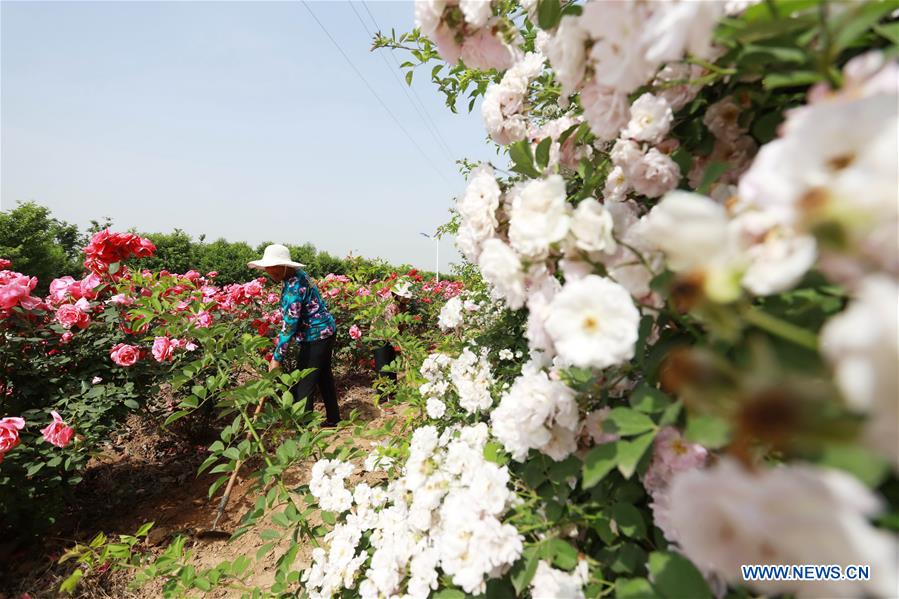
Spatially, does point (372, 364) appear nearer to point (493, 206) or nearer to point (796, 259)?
point (493, 206)

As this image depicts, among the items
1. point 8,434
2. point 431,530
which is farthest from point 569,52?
point 8,434

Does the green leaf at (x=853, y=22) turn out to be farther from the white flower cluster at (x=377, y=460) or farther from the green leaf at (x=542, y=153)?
the white flower cluster at (x=377, y=460)

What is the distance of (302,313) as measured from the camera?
405 centimetres

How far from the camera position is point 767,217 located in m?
0.40

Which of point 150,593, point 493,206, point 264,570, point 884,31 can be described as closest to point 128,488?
point 150,593

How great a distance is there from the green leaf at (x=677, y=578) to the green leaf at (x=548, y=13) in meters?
1.06

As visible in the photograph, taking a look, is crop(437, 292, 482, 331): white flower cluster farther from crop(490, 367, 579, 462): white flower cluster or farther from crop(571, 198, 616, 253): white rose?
crop(571, 198, 616, 253): white rose

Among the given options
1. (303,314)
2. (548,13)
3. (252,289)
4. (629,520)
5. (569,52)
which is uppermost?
(548,13)

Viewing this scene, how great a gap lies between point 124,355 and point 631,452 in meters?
3.52

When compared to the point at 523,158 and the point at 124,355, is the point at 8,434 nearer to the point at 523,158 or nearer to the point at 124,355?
the point at 124,355

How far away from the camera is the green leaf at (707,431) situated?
16.6 inches

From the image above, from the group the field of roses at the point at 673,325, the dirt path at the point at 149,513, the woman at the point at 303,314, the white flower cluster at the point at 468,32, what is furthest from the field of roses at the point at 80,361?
the white flower cluster at the point at 468,32

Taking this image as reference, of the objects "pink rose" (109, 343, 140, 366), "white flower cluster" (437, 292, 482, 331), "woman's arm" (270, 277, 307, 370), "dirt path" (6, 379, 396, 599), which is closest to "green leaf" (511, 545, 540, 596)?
"dirt path" (6, 379, 396, 599)

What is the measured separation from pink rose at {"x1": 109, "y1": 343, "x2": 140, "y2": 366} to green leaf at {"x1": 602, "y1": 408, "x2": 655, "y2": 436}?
11.4ft
